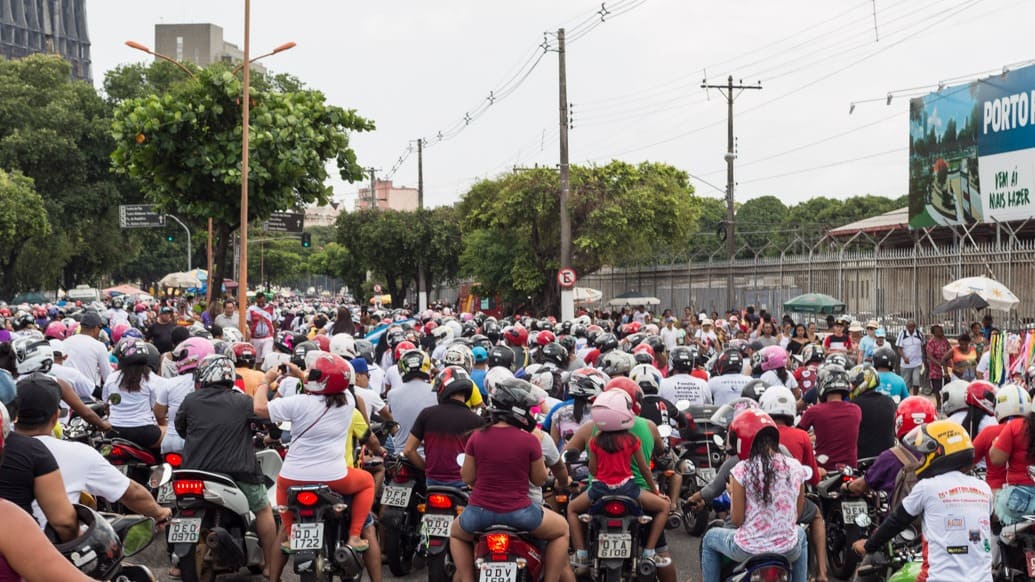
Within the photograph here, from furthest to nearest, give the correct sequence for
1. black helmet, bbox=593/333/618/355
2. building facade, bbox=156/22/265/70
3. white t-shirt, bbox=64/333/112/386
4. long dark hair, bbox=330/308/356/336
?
building facade, bbox=156/22/265/70
long dark hair, bbox=330/308/356/336
black helmet, bbox=593/333/618/355
white t-shirt, bbox=64/333/112/386

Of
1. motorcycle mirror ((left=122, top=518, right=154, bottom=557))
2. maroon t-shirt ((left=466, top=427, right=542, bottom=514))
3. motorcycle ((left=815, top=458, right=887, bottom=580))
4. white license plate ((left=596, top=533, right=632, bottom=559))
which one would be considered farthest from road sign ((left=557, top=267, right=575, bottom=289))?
motorcycle mirror ((left=122, top=518, right=154, bottom=557))

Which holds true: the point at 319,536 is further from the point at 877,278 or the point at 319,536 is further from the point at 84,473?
the point at 877,278

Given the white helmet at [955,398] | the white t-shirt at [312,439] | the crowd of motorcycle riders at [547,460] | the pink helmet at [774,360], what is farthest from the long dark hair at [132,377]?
the white helmet at [955,398]

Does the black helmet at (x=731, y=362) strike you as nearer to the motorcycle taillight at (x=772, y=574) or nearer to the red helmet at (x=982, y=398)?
the red helmet at (x=982, y=398)

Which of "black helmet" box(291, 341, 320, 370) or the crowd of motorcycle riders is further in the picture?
"black helmet" box(291, 341, 320, 370)

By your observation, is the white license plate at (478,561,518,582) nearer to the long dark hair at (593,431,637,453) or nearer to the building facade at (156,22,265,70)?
the long dark hair at (593,431,637,453)

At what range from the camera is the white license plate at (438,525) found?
8.51 metres

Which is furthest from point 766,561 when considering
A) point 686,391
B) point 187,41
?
point 187,41

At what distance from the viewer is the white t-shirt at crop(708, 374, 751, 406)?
39.9 ft

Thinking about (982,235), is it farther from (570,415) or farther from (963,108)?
(570,415)

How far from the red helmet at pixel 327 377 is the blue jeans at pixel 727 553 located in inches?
104

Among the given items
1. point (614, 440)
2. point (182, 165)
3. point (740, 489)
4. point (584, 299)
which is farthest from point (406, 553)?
point (584, 299)

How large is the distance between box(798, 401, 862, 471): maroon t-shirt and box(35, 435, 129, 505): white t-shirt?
5.45 meters

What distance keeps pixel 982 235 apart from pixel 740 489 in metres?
31.6
